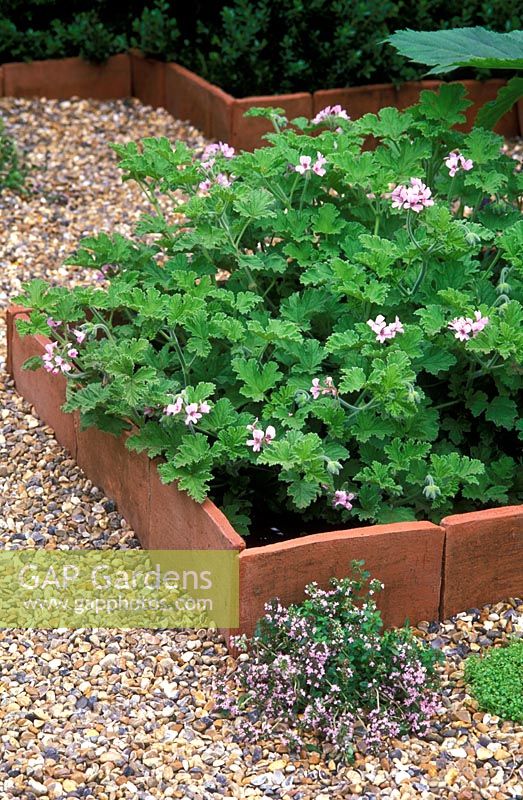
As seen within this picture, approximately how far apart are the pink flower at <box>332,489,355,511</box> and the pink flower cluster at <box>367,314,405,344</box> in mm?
451

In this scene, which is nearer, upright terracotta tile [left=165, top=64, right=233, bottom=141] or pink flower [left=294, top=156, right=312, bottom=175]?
pink flower [left=294, top=156, right=312, bottom=175]

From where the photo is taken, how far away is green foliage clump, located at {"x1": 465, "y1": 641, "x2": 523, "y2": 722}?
3.25 m

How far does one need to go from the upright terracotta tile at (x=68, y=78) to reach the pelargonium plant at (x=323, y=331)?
11.5 feet

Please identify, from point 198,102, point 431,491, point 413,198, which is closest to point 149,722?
point 431,491

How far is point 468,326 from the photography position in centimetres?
360

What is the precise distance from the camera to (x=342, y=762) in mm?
3107

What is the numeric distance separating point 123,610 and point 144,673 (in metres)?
0.29

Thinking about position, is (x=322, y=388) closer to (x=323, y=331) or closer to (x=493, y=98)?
(x=323, y=331)

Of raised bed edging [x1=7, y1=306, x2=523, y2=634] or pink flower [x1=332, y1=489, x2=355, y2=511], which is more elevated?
pink flower [x1=332, y1=489, x2=355, y2=511]

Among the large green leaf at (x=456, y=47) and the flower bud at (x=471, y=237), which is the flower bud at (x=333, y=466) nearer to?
the flower bud at (x=471, y=237)

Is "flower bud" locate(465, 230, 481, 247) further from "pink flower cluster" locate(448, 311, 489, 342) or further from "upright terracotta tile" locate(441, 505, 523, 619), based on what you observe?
"upright terracotta tile" locate(441, 505, 523, 619)

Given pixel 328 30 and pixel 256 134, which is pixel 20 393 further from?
pixel 328 30

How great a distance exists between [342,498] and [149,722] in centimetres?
83

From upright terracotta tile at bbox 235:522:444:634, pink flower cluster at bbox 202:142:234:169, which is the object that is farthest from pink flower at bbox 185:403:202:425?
pink flower cluster at bbox 202:142:234:169
